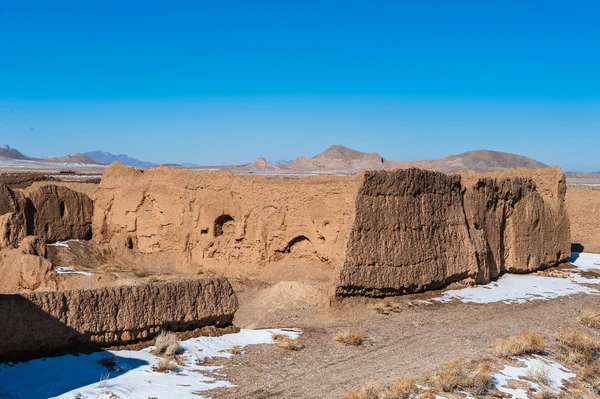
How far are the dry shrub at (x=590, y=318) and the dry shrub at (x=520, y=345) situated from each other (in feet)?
9.35

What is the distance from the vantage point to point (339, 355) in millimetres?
10797

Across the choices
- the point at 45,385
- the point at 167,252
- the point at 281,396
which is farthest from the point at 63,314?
the point at 167,252

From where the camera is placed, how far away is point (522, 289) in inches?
706

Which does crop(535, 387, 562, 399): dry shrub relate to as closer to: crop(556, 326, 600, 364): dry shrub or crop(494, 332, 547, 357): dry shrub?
crop(494, 332, 547, 357): dry shrub

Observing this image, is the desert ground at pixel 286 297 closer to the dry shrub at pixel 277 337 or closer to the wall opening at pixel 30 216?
the dry shrub at pixel 277 337

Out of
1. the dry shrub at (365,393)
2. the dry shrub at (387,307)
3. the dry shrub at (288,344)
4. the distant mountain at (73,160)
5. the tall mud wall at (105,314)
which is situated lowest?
the dry shrub at (387,307)

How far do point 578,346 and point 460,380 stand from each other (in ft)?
13.3

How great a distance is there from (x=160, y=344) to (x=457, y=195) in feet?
34.7

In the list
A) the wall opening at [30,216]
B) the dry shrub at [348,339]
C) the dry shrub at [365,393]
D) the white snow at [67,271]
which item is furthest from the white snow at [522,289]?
the wall opening at [30,216]

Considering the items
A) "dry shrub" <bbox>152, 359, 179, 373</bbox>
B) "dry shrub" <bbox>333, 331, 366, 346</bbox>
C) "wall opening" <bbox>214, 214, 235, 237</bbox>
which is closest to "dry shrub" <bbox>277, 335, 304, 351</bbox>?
"dry shrub" <bbox>333, 331, 366, 346</bbox>

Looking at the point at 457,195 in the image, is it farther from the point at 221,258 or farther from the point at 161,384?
the point at 161,384

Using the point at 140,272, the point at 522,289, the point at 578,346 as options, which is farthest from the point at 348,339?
the point at 140,272

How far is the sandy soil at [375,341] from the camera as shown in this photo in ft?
29.9

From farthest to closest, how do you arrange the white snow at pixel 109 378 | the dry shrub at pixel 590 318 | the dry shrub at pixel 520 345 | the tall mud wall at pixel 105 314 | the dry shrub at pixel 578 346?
the dry shrub at pixel 590 318, the dry shrub at pixel 578 346, the dry shrub at pixel 520 345, the tall mud wall at pixel 105 314, the white snow at pixel 109 378
